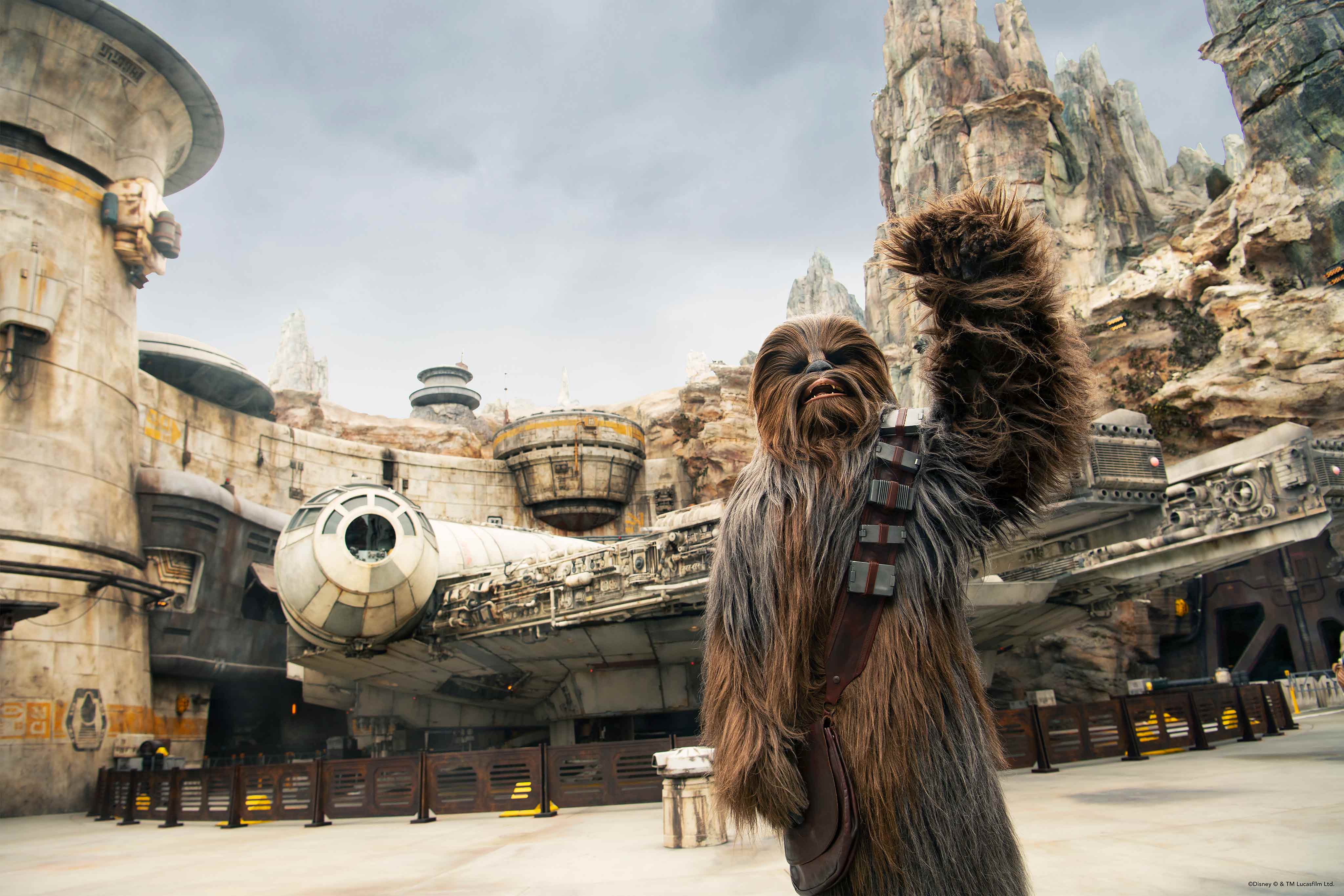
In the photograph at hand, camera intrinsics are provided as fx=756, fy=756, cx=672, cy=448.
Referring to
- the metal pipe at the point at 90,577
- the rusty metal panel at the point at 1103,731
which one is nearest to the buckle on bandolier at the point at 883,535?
the rusty metal panel at the point at 1103,731

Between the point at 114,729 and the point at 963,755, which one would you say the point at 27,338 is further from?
the point at 963,755

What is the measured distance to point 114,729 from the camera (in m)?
19.4

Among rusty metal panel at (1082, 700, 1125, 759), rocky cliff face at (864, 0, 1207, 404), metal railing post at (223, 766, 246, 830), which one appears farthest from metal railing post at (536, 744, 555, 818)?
rocky cliff face at (864, 0, 1207, 404)

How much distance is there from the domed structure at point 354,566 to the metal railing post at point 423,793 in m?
4.46

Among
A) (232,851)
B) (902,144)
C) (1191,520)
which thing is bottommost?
(232,851)

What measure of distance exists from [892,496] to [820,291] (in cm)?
10413

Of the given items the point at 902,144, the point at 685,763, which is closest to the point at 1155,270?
the point at 902,144

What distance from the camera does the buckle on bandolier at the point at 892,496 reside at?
96.5 inches

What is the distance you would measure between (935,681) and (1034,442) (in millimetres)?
852

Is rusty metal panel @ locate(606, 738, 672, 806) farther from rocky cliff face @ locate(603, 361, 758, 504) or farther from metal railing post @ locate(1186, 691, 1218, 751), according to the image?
rocky cliff face @ locate(603, 361, 758, 504)

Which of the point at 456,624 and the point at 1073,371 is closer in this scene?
the point at 1073,371

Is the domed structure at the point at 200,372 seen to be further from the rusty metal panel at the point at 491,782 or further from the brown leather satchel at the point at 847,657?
the brown leather satchel at the point at 847,657

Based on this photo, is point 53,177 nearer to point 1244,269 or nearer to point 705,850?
point 705,850

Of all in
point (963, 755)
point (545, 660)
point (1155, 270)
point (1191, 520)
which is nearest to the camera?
point (963, 755)
